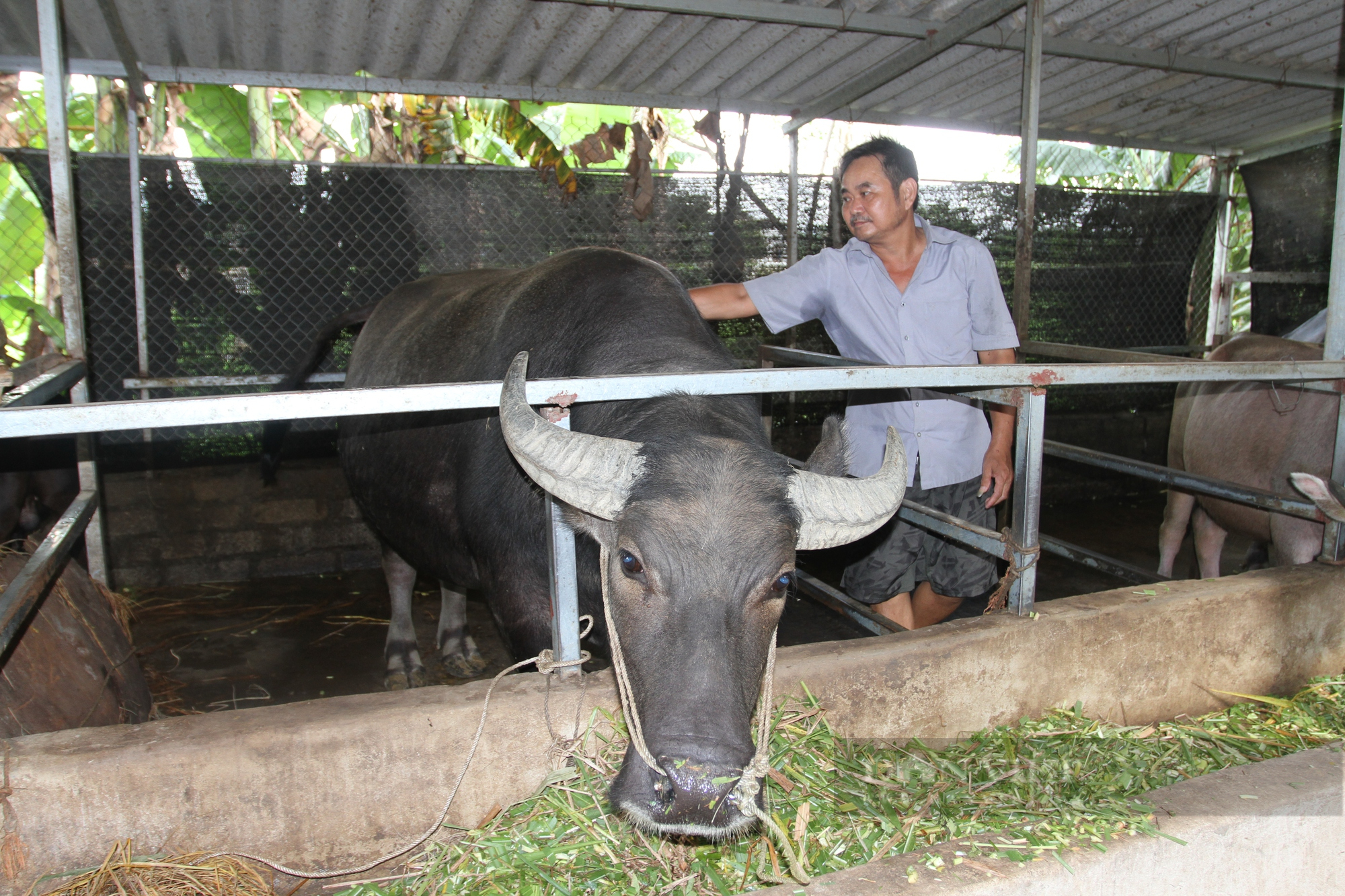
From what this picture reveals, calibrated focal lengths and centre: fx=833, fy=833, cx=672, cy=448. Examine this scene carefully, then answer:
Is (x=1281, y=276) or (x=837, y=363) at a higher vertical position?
(x=1281, y=276)

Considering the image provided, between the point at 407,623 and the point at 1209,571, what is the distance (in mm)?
4740

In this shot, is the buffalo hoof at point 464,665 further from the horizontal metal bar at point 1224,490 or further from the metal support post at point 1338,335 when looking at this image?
the metal support post at point 1338,335

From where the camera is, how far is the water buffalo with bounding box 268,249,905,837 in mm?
1834

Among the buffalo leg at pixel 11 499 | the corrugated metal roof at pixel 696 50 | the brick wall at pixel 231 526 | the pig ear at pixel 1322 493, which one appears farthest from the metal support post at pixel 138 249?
the pig ear at pixel 1322 493

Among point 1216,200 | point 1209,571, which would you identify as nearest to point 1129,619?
point 1209,571

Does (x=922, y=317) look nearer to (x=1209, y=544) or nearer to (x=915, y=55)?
(x=915, y=55)

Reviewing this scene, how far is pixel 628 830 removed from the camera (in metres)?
2.10

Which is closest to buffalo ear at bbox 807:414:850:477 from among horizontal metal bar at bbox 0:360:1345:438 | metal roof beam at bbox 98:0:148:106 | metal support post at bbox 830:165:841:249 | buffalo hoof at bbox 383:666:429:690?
horizontal metal bar at bbox 0:360:1345:438

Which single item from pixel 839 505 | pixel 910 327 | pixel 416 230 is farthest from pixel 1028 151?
pixel 416 230

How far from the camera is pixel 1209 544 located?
5.07 metres

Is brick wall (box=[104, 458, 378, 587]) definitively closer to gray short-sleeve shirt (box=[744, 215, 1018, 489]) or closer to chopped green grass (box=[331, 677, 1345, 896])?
gray short-sleeve shirt (box=[744, 215, 1018, 489])

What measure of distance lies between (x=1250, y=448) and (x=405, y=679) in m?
4.82

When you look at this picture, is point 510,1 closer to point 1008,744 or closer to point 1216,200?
point 1008,744

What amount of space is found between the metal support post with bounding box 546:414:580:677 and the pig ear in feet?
8.86
